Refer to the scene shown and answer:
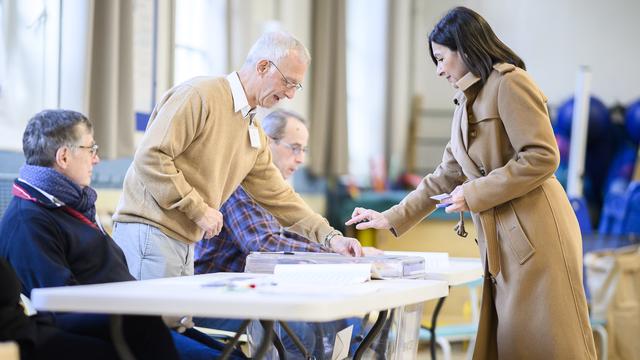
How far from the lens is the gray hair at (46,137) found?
2479 mm

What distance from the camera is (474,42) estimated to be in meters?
2.53

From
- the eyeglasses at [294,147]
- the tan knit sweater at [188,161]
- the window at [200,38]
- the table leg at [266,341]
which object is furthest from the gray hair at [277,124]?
the table leg at [266,341]

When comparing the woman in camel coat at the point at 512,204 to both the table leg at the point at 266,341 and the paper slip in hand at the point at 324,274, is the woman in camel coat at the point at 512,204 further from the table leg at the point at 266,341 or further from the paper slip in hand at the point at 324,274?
the table leg at the point at 266,341

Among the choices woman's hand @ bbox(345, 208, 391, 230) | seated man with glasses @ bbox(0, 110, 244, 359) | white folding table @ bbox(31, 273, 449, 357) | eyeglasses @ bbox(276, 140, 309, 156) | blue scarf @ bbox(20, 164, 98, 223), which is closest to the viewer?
white folding table @ bbox(31, 273, 449, 357)

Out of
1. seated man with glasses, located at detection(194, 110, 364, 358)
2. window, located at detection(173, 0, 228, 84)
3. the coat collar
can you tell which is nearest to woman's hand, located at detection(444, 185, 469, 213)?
the coat collar

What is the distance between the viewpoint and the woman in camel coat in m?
2.45

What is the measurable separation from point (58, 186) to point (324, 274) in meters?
0.76

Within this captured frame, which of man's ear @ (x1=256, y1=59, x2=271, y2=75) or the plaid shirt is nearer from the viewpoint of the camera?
man's ear @ (x1=256, y1=59, x2=271, y2=75)

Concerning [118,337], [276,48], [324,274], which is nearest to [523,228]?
[324,274]

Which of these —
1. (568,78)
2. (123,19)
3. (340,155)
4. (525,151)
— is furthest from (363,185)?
(525,151)

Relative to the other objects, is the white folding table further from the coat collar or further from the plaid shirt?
the plaid shirt

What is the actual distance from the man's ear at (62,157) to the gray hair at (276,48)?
0.65 meters

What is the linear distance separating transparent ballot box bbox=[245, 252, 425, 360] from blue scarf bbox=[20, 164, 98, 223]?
0.49 meters

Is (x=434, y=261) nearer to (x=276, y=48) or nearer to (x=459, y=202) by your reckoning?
(x=459, y=202)
